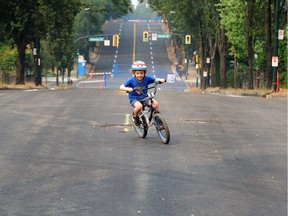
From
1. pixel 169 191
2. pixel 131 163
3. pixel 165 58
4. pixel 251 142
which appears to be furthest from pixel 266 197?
pixel 165 58

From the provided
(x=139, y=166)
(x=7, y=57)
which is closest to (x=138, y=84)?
(x=139, y=166)

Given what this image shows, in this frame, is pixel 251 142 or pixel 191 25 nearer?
pixel 251 142

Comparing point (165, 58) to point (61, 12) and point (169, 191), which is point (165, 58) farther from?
point (169, 191)

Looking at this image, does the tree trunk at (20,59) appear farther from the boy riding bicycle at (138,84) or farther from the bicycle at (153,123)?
the boy riding bicycle at (138,84)

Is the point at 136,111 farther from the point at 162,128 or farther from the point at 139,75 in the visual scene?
the point at 162,128

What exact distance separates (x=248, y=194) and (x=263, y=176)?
1401 millimetres

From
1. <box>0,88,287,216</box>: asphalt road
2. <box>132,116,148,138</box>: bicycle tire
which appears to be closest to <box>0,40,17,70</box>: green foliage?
<box>0,88,287,216</box>: asphalt road

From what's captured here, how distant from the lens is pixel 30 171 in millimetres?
10734

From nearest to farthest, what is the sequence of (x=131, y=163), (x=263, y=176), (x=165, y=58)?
(x=263, y=176)
(x=131, y=163)
(x=165, y=58)

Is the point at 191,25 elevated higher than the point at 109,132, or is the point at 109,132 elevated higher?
the point at 191,25

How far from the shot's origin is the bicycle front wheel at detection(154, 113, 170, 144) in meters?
13.7

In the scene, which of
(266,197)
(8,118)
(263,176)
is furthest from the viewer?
(8,118)

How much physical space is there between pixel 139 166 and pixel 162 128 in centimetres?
280

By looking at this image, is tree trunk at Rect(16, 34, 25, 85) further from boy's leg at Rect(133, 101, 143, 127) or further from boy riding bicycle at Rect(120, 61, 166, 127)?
boy riding bicycle at Rect(120, 61, 166, 127)
